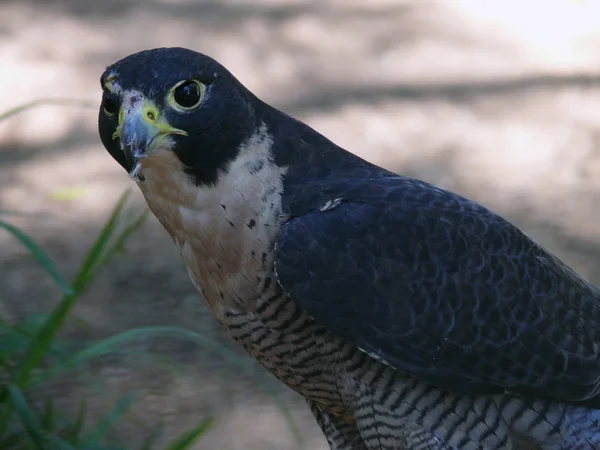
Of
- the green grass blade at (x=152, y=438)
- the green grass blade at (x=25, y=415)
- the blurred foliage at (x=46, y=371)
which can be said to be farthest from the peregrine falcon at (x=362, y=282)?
the green grass blade at (x=152, y=438)

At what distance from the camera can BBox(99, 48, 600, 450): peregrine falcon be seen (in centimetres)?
261

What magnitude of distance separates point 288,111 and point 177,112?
4.07 metres

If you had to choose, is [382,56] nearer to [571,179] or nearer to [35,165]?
[571,179]

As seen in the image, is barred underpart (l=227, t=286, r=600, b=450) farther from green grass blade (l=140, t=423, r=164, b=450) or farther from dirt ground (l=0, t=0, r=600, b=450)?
dirt ground (l=0, t=0, r=600, b=450)

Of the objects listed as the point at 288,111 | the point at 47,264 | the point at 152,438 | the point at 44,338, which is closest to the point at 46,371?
the point at 44,338

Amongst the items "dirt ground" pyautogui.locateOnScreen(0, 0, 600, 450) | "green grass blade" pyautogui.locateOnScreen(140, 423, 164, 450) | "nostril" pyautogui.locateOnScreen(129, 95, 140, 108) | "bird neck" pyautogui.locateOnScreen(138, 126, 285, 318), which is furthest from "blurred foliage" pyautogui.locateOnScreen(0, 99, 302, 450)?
"nostril" pyautogui.locateOnScreen(129, 95, 140, 108)

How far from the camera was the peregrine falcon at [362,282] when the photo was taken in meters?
2.61

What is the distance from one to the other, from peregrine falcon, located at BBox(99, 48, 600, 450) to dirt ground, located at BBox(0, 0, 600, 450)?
137 cm

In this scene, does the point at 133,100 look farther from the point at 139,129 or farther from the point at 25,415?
the point at 25,415

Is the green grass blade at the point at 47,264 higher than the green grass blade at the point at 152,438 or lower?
higher

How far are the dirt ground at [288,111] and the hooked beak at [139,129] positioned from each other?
178 centimetres

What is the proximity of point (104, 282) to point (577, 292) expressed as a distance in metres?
2.76

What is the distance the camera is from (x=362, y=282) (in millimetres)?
2658

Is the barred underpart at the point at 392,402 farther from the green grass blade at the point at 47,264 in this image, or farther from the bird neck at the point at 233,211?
the green grass blade at the point at 47,264
